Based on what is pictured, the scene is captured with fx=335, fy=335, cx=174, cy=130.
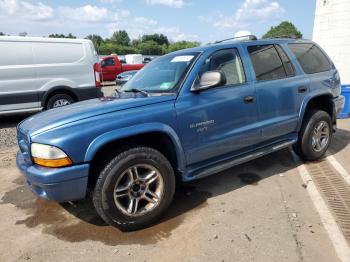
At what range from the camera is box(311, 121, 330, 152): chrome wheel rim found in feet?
16.3

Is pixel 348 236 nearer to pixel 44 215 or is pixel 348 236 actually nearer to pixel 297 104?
pixel 297 104

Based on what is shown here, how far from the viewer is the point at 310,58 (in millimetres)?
4906

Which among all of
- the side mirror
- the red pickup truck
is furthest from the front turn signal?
the red pickup truck

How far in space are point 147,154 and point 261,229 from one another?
4.31 feet

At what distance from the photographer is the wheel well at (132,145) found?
3.14 meters

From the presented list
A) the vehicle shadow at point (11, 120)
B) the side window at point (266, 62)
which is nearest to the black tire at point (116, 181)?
Answer: the side window at point (266, 62)

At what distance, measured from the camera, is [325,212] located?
351cm

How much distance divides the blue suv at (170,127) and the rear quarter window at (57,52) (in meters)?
4.69

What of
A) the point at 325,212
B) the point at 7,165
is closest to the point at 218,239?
the point at 325,212

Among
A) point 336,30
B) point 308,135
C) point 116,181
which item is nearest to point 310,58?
point 308,135

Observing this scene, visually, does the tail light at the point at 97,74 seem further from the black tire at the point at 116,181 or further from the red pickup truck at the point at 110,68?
the red pickup truck at the point at 110,68

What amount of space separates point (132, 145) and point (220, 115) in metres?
1.06

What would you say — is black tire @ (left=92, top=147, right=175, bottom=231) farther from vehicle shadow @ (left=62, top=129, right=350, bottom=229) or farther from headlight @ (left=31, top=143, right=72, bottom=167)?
headlight @ (left=31, top=143, right=72, bottom=167)

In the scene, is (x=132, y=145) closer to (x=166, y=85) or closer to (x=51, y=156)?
(x=51, y=156)
